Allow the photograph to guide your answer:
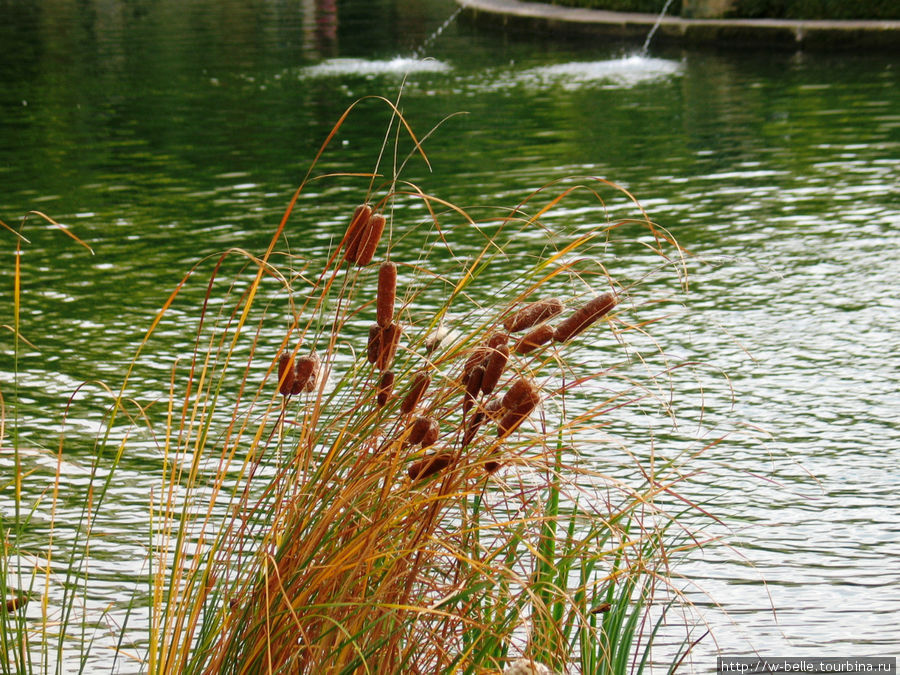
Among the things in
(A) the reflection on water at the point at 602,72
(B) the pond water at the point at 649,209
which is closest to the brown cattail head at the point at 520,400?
(B) the pond water at the point at 649,209

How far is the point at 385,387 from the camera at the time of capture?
2385 mm

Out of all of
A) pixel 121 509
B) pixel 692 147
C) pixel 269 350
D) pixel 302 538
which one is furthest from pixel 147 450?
pixel 692 147

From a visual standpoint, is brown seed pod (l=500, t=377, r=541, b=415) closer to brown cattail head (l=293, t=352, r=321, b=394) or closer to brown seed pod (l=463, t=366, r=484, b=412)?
brown seed pod (l=463, t=366, r=484, b=412)

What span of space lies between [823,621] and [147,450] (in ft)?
9.27

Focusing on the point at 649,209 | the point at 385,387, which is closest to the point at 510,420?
the point at 385,387

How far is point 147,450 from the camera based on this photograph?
217 inches

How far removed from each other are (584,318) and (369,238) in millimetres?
423

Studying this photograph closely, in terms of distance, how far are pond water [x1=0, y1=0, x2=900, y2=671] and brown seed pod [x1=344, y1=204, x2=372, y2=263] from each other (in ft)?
3.01

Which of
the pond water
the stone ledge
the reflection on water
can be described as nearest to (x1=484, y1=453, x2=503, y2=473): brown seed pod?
the pond water

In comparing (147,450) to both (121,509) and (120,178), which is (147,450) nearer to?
(121,509)

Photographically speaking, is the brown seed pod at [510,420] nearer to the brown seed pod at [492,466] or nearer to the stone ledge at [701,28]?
the brown seed pod at [492,466]

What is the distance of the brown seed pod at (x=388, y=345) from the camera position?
2.41 meters

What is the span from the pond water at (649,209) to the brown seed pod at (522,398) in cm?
71

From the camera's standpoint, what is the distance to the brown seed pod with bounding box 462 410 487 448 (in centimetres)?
219
